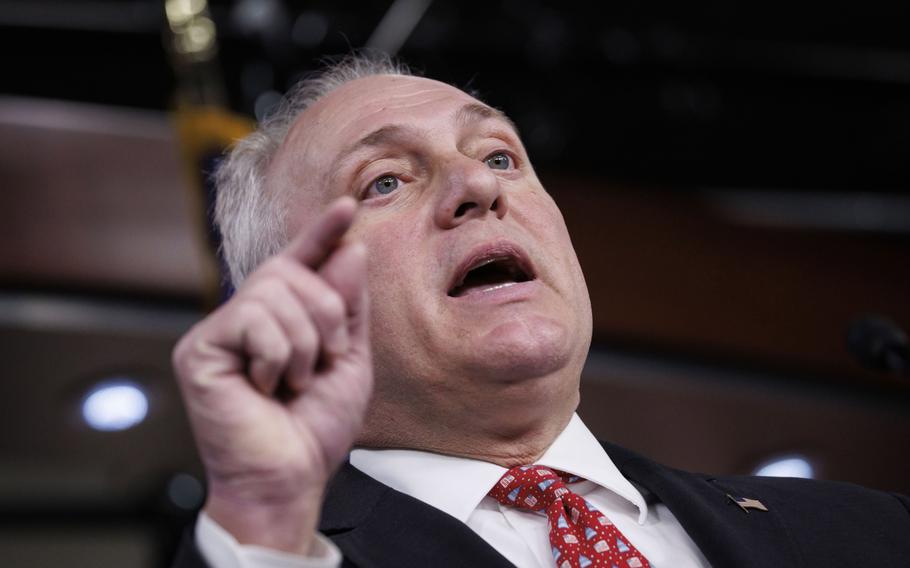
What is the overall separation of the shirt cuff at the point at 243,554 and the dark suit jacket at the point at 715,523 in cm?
20

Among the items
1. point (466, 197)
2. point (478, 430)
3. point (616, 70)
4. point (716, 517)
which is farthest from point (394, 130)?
point (616, 70)

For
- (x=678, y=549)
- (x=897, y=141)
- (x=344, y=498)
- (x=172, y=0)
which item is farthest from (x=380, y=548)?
(x=897, y=141)

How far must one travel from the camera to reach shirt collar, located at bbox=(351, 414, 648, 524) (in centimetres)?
120

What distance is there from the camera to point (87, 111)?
3.22 meters

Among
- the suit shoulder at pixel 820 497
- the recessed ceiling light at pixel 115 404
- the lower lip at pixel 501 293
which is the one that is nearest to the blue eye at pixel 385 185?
the lower lip at pixel 501 293

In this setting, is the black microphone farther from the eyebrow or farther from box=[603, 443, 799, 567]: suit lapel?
the eyebrow

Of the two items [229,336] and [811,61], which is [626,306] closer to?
[811,61]

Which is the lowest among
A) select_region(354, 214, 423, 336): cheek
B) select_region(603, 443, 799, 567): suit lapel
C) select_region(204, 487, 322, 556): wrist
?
select_region(204, 487, 322, 556): wrist

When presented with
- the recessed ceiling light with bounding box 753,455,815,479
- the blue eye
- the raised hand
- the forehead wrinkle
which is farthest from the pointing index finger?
the recessed ceiling light with bounding box 753,455,815,479

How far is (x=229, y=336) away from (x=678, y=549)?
0.67 meters

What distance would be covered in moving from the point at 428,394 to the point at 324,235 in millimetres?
464

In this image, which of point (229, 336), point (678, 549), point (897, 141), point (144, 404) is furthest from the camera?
point (897, 141)

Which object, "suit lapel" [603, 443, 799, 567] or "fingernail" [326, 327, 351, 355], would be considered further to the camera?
"suit lapel" [603, 443, 799, 567]

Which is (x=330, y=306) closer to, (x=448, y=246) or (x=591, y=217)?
(x=448, y=246)
